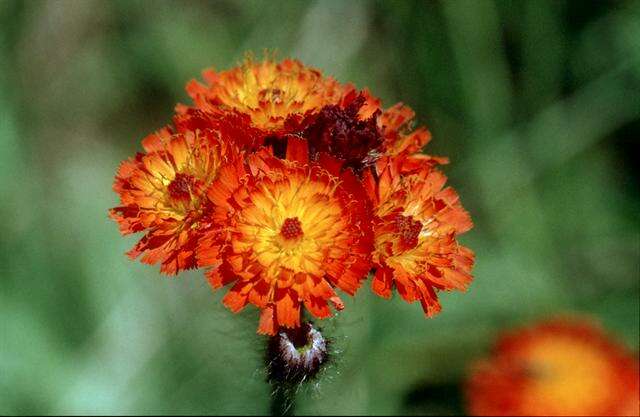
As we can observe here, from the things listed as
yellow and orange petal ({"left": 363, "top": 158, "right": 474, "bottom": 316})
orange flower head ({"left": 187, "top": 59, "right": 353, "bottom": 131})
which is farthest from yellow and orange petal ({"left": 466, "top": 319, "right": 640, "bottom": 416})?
orange flower head ({"left": 187, "top": 59, "right": 353, "bottom": 131})

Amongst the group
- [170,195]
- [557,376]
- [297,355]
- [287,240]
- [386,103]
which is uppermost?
[170,195]

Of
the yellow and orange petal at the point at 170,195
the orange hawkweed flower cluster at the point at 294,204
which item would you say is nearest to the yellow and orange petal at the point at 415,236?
the orange hawkweed flower cluster at the point at 294,204

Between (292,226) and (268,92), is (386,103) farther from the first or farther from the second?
(292,226)

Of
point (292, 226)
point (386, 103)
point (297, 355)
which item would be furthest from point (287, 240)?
point (386, 103)

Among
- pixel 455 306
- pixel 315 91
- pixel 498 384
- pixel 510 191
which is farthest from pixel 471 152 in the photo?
pixel 315 91

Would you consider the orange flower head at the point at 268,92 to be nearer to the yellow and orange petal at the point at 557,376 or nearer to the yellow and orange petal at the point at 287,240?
the yellow and orange petal at the point at 287,240

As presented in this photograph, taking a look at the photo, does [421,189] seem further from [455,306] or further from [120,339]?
[120,339]
